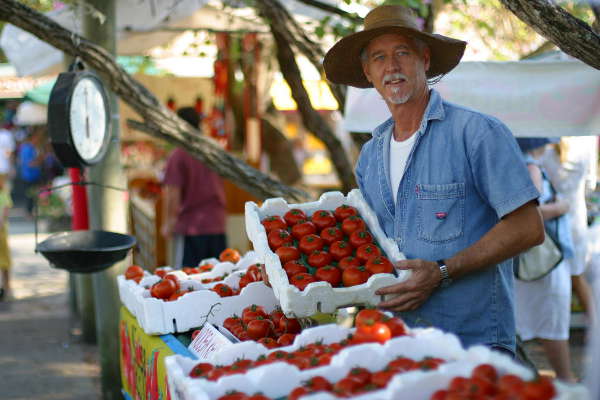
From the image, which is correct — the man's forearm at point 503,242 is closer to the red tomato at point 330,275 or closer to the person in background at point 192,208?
the red tomato at point 330,275

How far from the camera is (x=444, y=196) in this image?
2.74 metres

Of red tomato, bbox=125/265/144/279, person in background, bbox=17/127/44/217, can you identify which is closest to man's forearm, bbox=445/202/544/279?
red tomato, bbox=125/265/144/279

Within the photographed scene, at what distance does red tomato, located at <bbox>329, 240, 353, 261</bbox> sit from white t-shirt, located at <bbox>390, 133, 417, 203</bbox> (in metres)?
0.29

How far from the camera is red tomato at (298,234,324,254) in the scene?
9.54 feet

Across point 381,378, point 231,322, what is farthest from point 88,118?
point 381,378

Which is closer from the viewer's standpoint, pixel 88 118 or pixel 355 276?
pixel 355 276

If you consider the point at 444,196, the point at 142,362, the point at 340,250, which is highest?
the point at 444,196

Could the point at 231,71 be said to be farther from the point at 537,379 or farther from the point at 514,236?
the point at 537,379

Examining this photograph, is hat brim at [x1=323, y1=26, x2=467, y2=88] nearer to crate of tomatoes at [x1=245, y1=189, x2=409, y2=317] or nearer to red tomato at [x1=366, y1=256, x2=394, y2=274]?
crate of tomatoes at [x1=245, y1=189, x2=409, y2=317]

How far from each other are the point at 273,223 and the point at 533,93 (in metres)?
1.83

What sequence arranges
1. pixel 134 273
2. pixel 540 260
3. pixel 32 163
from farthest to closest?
1. pixel 32 163
2. pixel 540 260
3. pixel 134 273

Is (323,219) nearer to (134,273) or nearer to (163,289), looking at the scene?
(163,289)

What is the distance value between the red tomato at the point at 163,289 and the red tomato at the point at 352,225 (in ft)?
3.51

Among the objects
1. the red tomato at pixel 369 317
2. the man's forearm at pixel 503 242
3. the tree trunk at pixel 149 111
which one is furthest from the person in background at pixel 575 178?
the red tomato at pixel 369 317
